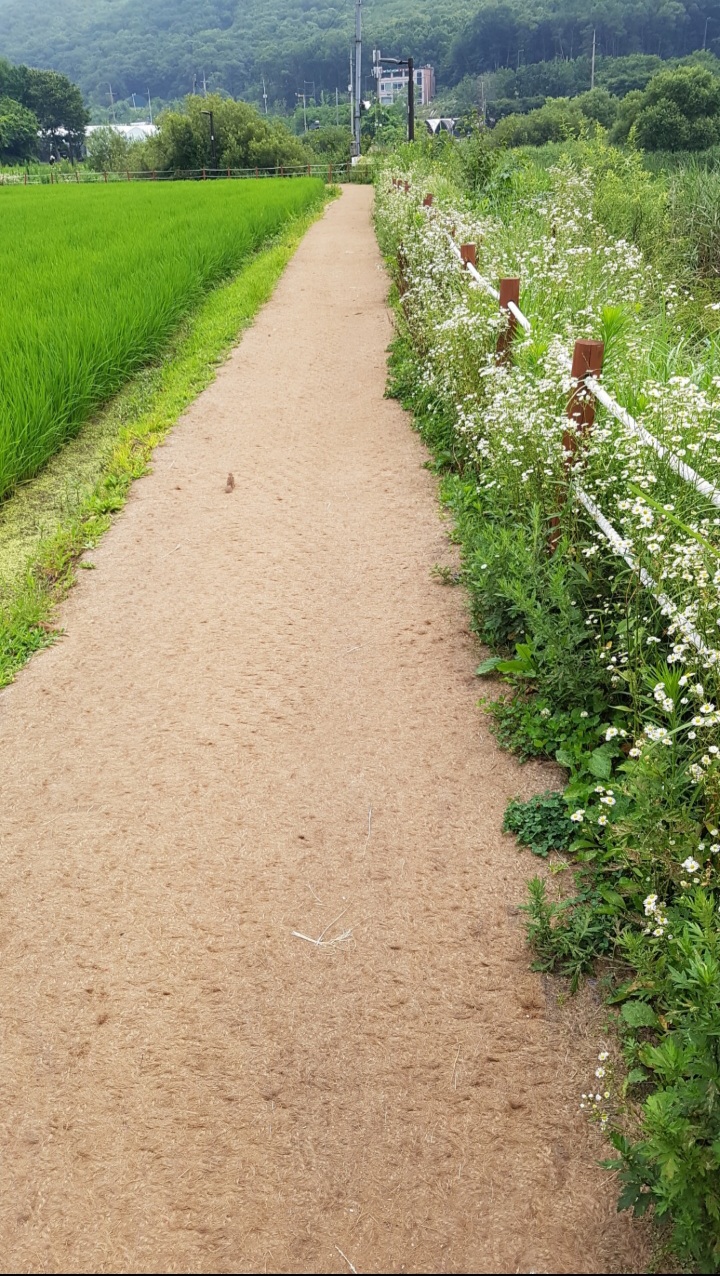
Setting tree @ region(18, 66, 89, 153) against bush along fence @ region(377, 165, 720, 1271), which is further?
tree @ region(18, 66, 89, 153)

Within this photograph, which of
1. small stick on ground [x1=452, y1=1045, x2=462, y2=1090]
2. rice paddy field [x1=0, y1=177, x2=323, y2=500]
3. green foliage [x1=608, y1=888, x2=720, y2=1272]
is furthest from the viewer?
rice paddy field [x1=0, y1=177, x2=323, y2=500]

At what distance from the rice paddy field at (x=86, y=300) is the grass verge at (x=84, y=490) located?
0.18 metres

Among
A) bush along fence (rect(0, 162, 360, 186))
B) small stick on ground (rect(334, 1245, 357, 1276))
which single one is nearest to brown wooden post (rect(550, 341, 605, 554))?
small stick on ground (rect(334, 1245, 357, 1276))

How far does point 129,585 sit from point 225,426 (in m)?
3.16

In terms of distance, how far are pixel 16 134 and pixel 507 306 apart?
9300 cm

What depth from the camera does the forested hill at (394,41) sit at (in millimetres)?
110688

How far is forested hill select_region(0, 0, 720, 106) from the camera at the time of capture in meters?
111

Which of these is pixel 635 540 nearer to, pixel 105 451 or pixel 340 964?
pixel 340 964

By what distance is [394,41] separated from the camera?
13612 centimetres

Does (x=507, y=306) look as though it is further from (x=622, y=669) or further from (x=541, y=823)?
(x=541, y=823)

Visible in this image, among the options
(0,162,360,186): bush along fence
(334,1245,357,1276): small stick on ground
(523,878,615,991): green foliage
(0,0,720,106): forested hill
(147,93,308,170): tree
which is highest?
(0,0,720,106): forested hill

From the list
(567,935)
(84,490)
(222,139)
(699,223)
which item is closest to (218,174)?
(222,139)

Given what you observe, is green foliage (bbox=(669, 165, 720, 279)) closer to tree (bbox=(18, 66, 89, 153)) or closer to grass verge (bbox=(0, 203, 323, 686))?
grass verge (bbox=(0, 203, 323, 686))

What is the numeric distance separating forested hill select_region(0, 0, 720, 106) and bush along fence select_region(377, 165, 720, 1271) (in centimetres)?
12465
